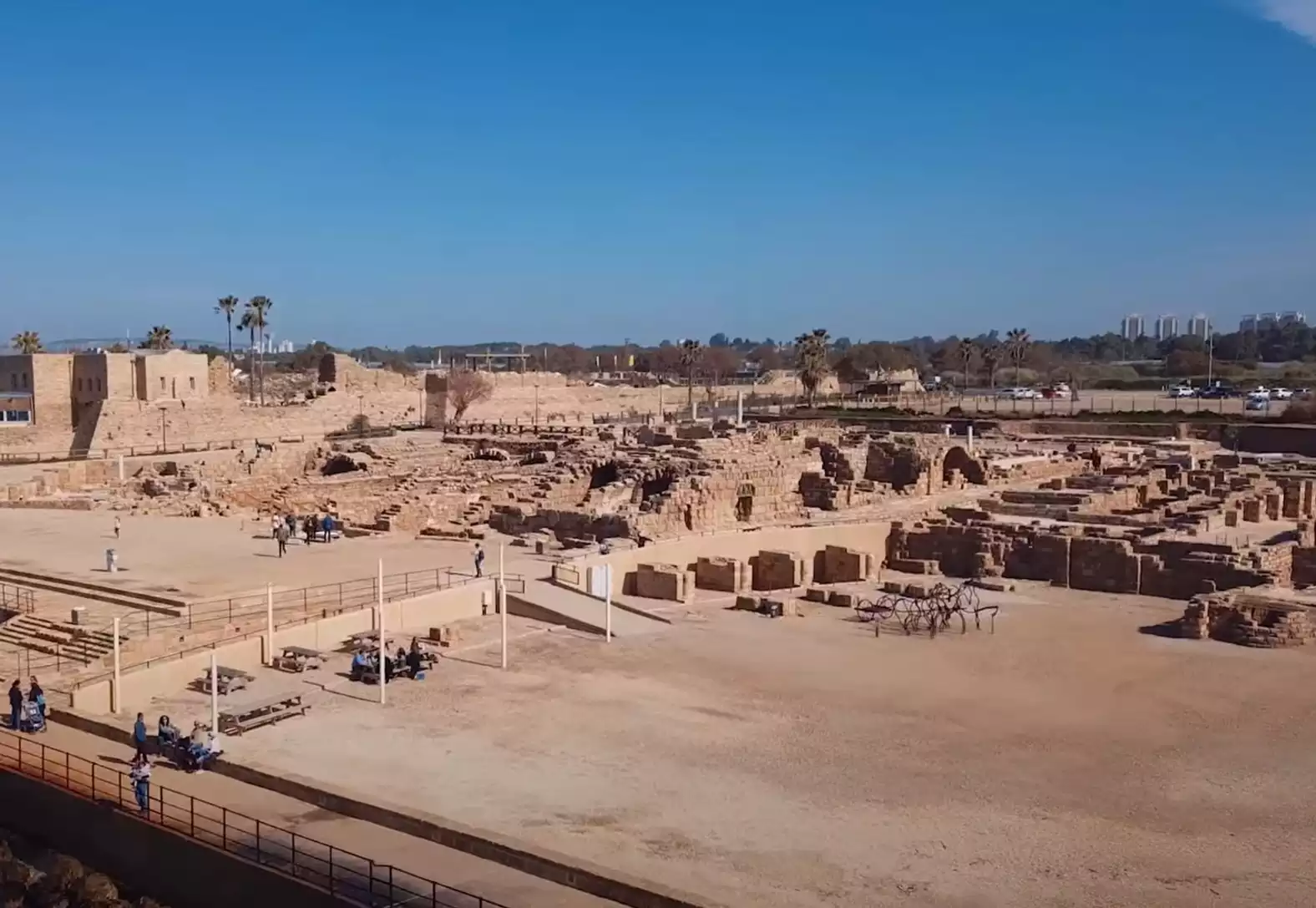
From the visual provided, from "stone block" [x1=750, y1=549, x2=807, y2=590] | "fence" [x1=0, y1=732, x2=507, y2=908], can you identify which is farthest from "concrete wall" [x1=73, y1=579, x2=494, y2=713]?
"stone block" [x1=750, y1=549, x2=807, y2=590]

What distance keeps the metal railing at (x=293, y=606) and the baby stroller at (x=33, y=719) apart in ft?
5.61

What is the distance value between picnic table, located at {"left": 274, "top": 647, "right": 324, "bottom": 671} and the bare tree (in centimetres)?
4785

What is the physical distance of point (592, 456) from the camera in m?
40.3

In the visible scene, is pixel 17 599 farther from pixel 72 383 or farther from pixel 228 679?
pixel 72 383

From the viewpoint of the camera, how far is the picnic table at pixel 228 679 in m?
18.0

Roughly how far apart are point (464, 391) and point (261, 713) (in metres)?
53.8

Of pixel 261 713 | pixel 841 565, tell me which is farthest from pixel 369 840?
pixel 841 565

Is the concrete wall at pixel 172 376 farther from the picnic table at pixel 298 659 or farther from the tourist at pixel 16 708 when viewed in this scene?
the tourist at pixel 16 708

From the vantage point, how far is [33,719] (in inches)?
630

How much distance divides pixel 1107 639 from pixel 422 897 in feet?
53.3

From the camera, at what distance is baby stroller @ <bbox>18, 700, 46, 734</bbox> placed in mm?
16008

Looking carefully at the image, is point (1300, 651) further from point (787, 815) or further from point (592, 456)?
point (592, 456)

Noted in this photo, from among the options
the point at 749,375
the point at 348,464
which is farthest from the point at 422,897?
the point at 749,375

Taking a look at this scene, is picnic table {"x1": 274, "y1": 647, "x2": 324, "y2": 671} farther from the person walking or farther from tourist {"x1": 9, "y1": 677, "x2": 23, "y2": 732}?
tourist {"x1": 9, "y1": 677, "x2": 23, "y2": 732}
